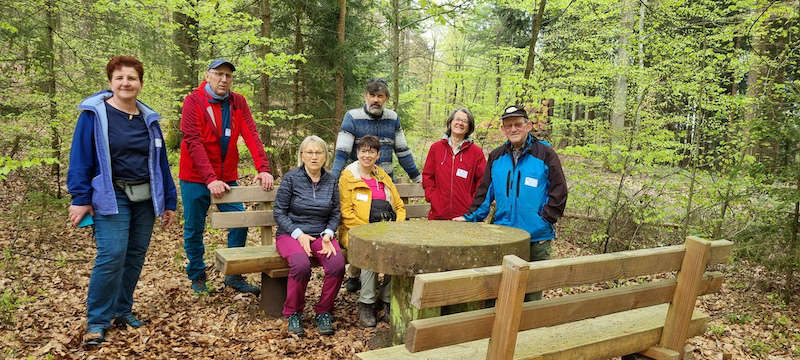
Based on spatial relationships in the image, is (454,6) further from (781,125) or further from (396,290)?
(396,290)

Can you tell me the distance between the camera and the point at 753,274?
6.73 meters

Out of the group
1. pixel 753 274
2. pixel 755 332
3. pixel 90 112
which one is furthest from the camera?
pixel 753 274

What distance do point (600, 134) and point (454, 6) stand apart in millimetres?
3217

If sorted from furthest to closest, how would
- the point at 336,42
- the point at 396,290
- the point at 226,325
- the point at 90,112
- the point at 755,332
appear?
the point at 336,42 < the point at 755,332 < the point at 226,325 < the point at 396,290 < the point at 90,112

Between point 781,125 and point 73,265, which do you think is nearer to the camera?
point 781,125

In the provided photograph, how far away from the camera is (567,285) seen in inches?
94.9

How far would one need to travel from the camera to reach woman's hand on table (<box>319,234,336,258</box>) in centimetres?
407

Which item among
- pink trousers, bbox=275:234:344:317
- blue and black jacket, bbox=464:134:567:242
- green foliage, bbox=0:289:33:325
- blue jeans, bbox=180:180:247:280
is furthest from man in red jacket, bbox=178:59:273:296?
blue and black jacket, bbox=464:134:567:242

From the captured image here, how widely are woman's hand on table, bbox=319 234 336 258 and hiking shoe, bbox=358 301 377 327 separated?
68 cm

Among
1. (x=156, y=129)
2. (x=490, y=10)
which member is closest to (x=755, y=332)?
(x=156, y=129)

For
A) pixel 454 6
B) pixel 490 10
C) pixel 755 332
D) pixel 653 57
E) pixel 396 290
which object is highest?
pixel 490 10

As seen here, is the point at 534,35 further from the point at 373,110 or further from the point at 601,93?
the point at 373,110

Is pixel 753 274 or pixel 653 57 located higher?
pixel 653 57

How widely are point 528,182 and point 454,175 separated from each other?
0.89m
